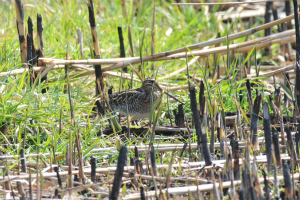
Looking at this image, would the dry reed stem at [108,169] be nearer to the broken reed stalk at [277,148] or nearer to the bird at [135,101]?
the broken reed stalk at [277,148]

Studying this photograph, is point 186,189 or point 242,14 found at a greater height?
point 242,14

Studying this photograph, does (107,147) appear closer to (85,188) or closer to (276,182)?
(85,188)

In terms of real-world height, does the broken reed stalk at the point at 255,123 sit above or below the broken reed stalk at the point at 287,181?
above

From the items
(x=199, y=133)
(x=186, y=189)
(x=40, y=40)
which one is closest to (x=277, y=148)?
(x=199, y=133)

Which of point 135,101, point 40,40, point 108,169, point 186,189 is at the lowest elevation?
point 186,189

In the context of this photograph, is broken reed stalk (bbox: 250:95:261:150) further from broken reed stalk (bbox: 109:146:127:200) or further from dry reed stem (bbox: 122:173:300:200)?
broken reed stalk (bbox: 109:146:127:200)

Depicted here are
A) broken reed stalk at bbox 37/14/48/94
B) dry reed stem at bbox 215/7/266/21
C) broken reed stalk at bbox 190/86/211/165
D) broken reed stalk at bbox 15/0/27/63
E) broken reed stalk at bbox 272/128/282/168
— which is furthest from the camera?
dry reed stem at bbox 215/7/266/21

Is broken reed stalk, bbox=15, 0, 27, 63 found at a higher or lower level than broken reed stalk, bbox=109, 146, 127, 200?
higher

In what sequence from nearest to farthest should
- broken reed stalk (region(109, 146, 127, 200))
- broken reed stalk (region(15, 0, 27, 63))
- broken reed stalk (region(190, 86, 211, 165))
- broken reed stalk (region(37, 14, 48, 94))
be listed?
broken reed stalk (region(109, 146, 127, 200))
broken reed stalk (region(190, 86, 211, 165))
broken reed stalk (region(15, 0, 27, 63))
broken reed stalk (region(37, 14, 48, 94))

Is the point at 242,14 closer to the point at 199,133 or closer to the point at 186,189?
the point at 199,133

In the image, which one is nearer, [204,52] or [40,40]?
[40,40]

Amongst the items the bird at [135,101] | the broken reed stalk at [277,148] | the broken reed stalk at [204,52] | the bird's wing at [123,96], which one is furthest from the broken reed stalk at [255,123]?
the bird's wing at [123,96]

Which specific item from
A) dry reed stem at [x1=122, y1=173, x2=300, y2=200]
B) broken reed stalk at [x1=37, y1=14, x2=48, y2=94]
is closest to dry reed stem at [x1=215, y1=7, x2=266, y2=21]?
broken reed stalk at [x1=37, y1=14, x2=48, y2=94]

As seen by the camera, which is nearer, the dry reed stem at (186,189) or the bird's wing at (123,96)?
the dry reed stem at (186,189)
